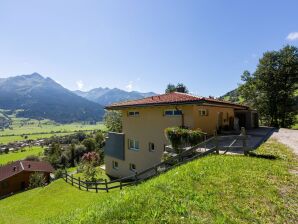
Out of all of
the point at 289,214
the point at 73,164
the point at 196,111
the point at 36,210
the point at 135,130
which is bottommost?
the point at 73,164

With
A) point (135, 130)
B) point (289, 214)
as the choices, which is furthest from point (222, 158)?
point (135, 130)

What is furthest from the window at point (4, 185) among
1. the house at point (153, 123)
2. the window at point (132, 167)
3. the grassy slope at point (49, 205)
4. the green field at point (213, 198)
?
the green field at point (213, 198)

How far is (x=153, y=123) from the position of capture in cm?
2452

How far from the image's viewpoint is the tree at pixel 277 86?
1737 inches

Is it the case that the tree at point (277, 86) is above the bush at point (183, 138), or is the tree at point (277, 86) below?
above

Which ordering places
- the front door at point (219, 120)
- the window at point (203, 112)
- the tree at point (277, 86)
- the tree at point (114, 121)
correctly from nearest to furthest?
the window at point (203, 112), the front door at point (219, 120), the tree at point (277, 86), the tree at point (114, 121)

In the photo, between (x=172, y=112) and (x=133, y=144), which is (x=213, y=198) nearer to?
(x=172, y=112)

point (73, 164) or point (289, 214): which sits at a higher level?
A: point (289, 214)

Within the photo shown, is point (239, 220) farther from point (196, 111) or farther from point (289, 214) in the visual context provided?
point (196, 111)

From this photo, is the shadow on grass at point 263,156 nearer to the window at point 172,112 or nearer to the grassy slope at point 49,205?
the window at point 172,112

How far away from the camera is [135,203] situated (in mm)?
8555

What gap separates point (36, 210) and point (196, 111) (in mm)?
16008

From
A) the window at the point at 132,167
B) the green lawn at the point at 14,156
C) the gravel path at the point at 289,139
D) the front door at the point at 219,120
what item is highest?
the front door at the point at 219,120

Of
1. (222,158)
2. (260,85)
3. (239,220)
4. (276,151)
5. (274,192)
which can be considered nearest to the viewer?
(239,220)
